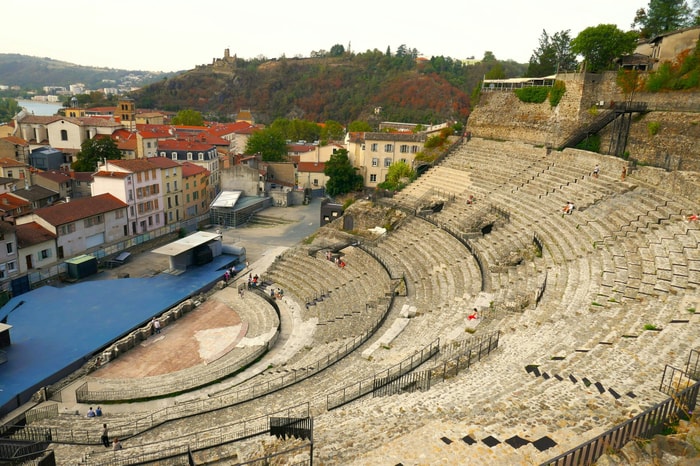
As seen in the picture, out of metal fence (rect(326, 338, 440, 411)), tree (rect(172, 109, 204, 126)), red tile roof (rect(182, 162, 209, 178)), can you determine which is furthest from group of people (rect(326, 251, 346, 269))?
tree (rect(172, 109, 204, 126))

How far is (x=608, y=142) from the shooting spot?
3225 centimetres

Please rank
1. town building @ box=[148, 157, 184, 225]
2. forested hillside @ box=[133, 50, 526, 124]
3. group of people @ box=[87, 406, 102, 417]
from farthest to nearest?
forested hillside @ box=[133, 50, 526, 124] → town building @ box=[148, 157, 184, 225] → group of people @ box=[87, 406, 102, 417]

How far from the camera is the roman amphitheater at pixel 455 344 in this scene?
10.7 metres

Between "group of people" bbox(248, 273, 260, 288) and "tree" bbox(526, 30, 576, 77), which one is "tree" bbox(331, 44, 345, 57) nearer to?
"tree" bbox(526, 30, 576, 77)

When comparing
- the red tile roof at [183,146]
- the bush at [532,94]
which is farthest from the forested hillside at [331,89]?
the bush at [532,94]

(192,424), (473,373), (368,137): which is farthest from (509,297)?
(368,137)

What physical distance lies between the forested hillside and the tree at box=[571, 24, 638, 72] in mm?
67813

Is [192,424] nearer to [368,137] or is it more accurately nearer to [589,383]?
[589,383]

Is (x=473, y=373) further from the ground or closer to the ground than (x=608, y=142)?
closer to the ground

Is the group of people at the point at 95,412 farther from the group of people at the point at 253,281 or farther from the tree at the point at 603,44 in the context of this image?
the tree at the point at 603,44

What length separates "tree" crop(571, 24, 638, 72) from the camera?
3422 cm

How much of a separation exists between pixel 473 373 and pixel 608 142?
25195mm

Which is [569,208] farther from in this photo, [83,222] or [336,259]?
[83,222]

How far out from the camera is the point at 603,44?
3453 centimetres
